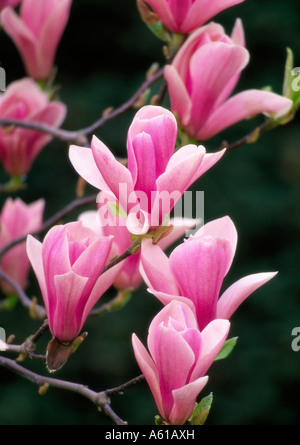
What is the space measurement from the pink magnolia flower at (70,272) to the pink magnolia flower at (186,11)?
0.22 m

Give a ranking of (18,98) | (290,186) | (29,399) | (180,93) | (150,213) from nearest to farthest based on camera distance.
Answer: (150,213), (180,93), (18,98), (29,399), (290,186)

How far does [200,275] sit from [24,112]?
0.41 m

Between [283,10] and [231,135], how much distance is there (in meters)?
→ 0.32

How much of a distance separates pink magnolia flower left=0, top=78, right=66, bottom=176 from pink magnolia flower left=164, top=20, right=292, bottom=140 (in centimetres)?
22

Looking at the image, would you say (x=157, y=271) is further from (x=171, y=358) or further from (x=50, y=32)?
(x=50, y=32)

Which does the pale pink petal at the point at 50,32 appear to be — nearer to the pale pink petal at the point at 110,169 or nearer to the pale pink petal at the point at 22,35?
the pale pink petal at the point at 22,35

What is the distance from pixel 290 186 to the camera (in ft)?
5.72

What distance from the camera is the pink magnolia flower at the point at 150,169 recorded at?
0.46 m

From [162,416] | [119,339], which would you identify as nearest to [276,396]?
[119,339]

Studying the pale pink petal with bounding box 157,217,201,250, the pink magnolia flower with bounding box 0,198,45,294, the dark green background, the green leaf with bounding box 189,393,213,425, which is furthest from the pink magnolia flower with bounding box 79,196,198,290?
the dark green background

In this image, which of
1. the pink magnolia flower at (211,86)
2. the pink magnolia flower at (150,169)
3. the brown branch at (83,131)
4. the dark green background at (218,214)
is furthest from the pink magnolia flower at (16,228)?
the dark green background at (218,214)

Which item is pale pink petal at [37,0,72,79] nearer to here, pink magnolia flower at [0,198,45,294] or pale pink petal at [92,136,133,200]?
pink magnolia flower at [0,198,45,294]

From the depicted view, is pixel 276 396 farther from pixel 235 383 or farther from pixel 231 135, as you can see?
pixel 231 135

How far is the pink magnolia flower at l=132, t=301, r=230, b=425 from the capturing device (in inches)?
17.6
